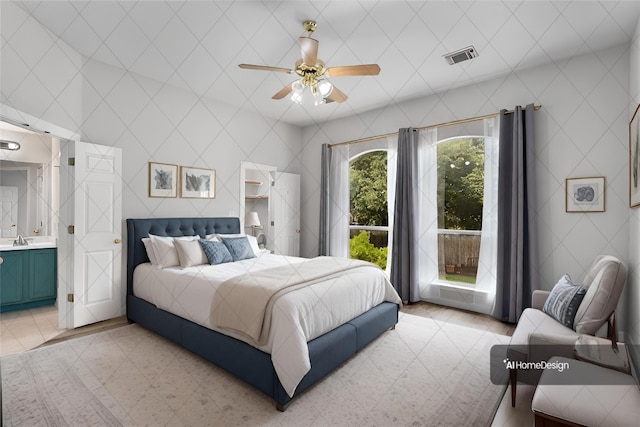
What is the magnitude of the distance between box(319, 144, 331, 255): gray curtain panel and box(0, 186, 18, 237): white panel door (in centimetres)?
448

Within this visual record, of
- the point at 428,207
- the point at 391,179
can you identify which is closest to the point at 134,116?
the point at 391,179

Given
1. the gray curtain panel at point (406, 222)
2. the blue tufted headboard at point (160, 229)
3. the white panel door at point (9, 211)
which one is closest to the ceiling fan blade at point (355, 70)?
the gray curtain panel at point (406, 222)

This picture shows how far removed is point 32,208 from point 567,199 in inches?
276

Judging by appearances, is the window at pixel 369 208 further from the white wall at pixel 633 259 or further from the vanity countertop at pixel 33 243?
the vanity countertop at pixel 33 243

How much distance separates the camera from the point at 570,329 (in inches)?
86.4

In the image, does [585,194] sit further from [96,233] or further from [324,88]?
[96,233]

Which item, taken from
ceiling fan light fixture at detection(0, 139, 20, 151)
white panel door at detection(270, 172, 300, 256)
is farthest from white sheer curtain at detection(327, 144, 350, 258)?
ceiling fan light fixture at detection(0, 139, 20, 151)

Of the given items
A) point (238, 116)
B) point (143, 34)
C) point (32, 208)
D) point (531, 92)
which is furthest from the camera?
point (238, 116)

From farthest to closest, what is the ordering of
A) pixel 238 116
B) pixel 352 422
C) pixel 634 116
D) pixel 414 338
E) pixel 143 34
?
pixel 238 116
pixel 414 338
pixel 143 34
pixel 634 116
pixel 352 422

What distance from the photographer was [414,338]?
309 centimetres

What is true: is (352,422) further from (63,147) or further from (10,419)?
(63,147)

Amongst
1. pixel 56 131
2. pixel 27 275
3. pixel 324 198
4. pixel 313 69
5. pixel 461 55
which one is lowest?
pixel 27 275

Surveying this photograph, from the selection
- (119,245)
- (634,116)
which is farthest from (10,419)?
(634,116)

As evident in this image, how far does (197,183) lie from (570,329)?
4301 millimetres
